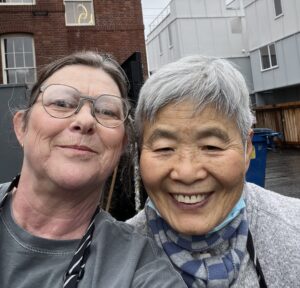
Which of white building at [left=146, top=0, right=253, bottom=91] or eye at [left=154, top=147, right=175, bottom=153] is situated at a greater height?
white building at [left=146, top=0, right=253, bottom=91]

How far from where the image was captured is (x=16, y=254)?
1.62 m

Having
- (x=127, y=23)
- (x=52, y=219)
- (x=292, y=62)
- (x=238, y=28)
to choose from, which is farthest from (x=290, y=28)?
(x=52, y=219)

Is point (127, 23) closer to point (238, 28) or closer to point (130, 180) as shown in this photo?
point (130, 180)

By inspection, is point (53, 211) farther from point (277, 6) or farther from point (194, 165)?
point (277, 6)

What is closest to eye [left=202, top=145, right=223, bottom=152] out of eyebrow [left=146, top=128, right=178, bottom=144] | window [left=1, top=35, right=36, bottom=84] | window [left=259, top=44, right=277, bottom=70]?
eyebrow [left=146, top=128, right=178, bottom=144]

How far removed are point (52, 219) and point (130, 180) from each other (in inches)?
40.2

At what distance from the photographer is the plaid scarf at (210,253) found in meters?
1.61

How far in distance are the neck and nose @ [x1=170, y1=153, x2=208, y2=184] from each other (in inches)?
17.8

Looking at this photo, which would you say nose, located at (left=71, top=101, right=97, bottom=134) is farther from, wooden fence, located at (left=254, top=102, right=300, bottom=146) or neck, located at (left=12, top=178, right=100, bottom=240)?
wooden fence, located at (left=254, top=102, right=300, bottom=146)

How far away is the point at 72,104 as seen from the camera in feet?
5.85

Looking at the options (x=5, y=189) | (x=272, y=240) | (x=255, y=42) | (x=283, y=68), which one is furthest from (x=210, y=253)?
(x=255, y=42)

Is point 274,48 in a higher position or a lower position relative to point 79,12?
higher

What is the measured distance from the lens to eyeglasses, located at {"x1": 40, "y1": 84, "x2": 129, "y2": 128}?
1.77m

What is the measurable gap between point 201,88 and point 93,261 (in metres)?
0.85
